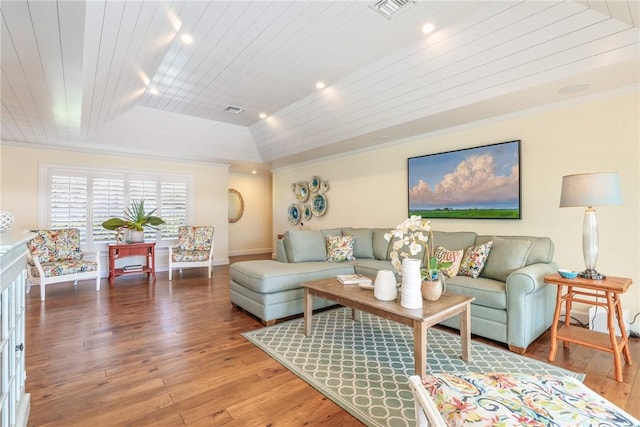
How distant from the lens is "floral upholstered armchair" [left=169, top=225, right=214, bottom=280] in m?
5.65

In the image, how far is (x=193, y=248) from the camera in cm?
605

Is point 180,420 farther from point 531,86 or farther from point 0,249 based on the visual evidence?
point 531,86

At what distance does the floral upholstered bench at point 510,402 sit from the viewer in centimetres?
103

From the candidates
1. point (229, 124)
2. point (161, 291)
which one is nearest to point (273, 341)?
point (161, 291)

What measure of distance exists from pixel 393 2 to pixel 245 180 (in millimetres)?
6849

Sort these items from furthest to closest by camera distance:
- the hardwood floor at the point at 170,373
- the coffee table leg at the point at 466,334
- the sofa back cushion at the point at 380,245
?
the sofa back cushion at the point at 380,245
the coffee table leg at the point at 466,334
the hardwood floor at the point at 170,373

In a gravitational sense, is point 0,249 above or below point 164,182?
below

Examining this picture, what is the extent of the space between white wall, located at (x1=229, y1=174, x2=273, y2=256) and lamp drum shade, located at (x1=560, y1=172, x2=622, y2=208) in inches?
296

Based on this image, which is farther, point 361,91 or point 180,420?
point 361,91

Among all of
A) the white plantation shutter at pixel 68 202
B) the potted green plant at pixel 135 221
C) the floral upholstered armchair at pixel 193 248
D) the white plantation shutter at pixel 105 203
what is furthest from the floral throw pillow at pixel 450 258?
the white plantation shutter at pixel 68 202

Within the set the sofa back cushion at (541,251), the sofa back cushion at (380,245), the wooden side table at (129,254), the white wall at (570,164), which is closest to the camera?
the white wall at (570,164)

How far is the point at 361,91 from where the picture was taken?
391 centimetres

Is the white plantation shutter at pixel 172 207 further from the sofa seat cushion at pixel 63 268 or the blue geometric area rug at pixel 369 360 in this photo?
the blue geometric area rug at pixel 369 360

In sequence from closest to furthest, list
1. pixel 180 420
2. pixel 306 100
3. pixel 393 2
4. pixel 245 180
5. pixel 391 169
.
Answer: pixel 180 420
pixel 393 2
pixel 306 100
pixel 391 169
pixel 245 180
